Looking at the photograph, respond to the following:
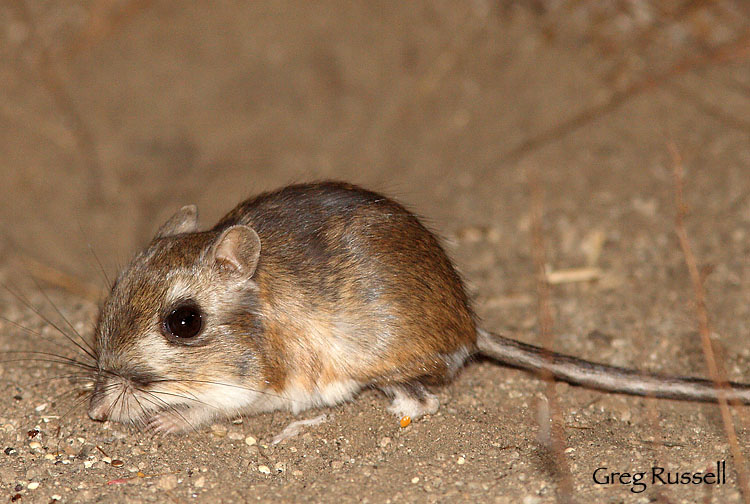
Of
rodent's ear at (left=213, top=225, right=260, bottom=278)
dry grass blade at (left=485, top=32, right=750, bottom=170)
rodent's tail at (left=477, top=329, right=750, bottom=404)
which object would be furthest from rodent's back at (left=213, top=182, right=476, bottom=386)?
dry grass blade at (left=485, top=32, right=750, bottom=170)

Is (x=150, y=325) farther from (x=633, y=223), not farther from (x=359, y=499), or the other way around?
(x=633, y=223)

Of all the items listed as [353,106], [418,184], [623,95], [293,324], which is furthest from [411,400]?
[353,106]

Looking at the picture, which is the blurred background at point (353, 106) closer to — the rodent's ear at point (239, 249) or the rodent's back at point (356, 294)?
the rodent's back at point (356, 294)

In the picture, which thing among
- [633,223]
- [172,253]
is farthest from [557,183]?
[172,253]

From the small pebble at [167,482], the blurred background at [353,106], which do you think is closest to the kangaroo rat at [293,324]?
the small pebble at [167,482]

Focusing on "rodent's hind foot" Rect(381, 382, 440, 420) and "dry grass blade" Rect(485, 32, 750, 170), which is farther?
"dry grass blade" Rect(485, 32, 750, 170)

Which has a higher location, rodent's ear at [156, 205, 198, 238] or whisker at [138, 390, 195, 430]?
rodent's ear at [156, 205, 198, 238]

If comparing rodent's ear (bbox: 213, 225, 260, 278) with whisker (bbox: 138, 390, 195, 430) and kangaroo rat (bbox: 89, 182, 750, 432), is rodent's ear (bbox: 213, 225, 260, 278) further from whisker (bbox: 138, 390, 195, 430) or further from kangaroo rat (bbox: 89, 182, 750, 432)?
whisker (bbox: 138, 390, 195, 430)
